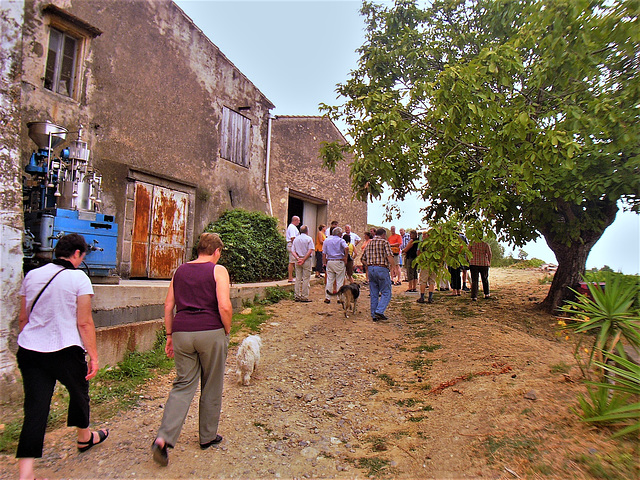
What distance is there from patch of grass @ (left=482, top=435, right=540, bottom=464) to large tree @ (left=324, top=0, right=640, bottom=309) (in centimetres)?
299

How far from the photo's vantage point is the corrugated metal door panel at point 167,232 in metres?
8.94

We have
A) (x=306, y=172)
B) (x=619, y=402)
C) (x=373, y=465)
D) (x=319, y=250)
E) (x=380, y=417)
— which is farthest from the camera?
(x=306, y=172)

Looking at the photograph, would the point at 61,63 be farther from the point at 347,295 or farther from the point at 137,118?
the point at 347,295

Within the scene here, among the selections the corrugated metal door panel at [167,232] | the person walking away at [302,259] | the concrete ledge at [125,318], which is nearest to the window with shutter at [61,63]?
the corrugated metal door panel at [167,232]

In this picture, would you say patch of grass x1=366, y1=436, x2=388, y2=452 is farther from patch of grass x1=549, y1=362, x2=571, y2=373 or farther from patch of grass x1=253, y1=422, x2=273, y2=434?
patch of grass x1=549, y1=362, x2=571, y2=373

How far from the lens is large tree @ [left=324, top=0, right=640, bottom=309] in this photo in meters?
4.62

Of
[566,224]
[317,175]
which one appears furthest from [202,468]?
[317,175]

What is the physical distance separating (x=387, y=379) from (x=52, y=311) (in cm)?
400

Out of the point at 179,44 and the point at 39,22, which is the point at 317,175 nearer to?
the point at 179,44

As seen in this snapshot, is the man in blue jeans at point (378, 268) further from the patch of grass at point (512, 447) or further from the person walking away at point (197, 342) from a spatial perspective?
the person walking away at point (197, 342)

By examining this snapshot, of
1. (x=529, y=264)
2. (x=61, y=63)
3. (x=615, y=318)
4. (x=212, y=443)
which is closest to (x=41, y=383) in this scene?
(x=212, y=443)

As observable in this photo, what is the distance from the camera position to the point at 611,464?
2475mm

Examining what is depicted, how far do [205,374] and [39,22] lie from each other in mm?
7076

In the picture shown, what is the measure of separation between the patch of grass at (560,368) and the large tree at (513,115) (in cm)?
220
